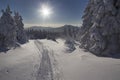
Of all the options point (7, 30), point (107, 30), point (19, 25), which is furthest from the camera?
point (19, 25)

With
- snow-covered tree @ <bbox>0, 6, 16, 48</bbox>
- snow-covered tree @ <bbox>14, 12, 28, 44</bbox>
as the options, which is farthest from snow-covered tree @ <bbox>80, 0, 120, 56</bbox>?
snow-covered tree @ <bbox>14, 12, 28, 44</bbox>

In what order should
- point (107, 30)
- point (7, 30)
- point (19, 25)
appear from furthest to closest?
point (19, 25)
point (7, 30)
point (107, 30)

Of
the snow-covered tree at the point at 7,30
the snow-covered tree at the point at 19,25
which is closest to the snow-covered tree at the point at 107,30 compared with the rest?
the snow-covered tree at the point at 7,30

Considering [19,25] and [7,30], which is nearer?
[7,30]

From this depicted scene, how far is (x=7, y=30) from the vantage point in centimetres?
3120

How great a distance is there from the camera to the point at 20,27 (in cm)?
4931

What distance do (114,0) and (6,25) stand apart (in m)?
25.4

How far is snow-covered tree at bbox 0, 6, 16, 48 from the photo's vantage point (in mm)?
30231

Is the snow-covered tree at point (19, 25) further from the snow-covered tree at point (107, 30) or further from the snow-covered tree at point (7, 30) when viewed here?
the snow-covered tree at point (107, 30)

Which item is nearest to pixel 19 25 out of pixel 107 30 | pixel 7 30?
pixel 7 30

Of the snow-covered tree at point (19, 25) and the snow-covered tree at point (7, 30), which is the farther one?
the snow-covered tree at point (19, 25)

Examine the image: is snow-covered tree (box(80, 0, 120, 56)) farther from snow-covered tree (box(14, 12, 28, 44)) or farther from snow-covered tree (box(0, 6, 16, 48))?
snow-covered tree (box(14, 12, 28, 44))

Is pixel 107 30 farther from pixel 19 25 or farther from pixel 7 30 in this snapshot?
pixel 19 25

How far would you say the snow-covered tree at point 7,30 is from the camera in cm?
3023
